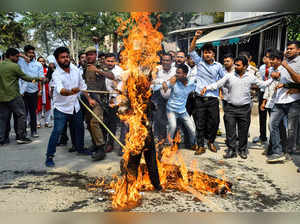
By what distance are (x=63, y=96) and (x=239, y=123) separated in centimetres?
348

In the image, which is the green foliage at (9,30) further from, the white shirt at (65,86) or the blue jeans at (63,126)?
the blue jeans at (63,126)

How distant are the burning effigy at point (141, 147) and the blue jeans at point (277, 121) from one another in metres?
1.65

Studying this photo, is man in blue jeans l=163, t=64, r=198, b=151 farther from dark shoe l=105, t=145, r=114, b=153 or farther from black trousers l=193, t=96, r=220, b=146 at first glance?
dark shoe l=105, t=145, r=114, b=153

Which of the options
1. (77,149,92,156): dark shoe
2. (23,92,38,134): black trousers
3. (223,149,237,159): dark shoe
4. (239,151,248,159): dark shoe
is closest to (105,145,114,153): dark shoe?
(77,149,92,156): dark shoe

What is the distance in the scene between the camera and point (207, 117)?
19.1 ft

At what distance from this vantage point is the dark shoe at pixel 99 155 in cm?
512

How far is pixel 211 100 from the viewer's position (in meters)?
5.69

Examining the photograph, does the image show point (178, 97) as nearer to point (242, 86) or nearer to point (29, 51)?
point (242, 86)

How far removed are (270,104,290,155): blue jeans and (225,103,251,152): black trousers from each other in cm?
46

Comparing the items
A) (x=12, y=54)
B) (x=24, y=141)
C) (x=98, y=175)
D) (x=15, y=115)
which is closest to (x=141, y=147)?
(x=98, y=175)

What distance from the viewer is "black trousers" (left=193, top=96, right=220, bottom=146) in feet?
18.7

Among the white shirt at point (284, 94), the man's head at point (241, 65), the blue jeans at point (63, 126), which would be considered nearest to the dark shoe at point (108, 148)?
the blue jeans at point (63, 126)

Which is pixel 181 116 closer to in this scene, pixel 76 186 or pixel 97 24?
pixel 76 186

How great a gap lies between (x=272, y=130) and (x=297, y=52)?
149 cm
